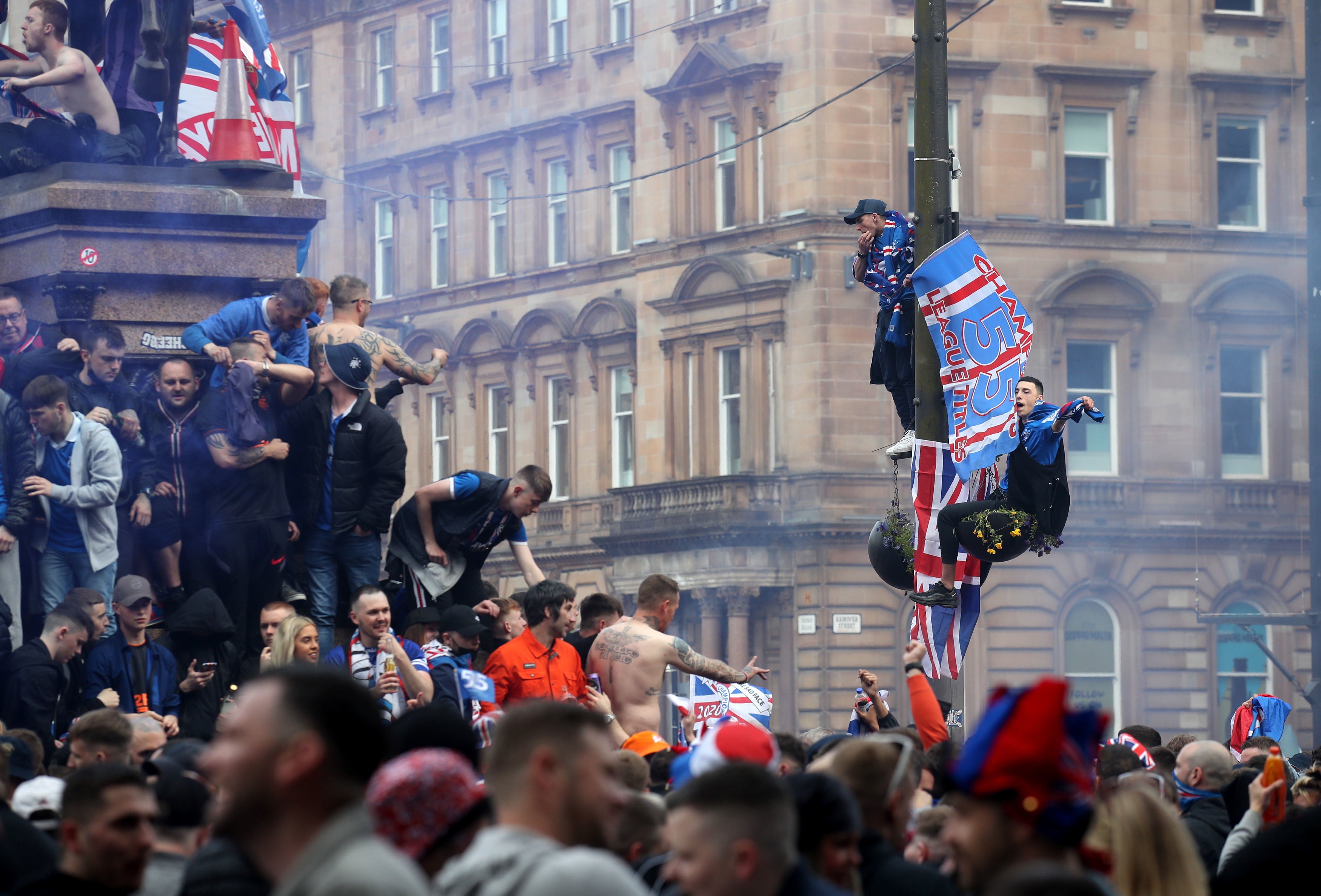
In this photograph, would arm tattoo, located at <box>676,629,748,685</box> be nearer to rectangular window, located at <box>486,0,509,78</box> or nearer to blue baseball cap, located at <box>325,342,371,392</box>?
blue baseball cap, located at <box>325,342,371,392</box>

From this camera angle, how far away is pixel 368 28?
54.0m

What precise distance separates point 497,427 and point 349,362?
128 ft

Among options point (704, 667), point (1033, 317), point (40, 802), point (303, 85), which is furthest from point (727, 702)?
point (303, 85)

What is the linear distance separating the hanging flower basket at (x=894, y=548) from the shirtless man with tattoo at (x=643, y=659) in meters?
2.05

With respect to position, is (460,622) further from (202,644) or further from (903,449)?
(903,449)

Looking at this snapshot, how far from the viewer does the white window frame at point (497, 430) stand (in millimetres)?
50625

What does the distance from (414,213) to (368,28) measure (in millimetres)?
5070

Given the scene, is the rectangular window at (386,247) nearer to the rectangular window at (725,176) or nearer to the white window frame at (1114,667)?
the rectangular window at (725,176)

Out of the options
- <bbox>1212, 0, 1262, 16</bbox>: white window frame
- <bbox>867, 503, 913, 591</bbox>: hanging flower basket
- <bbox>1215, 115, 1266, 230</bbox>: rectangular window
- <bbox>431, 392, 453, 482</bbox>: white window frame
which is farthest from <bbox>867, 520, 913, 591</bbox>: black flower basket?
<bbox>431, 392, 453, 482</bbox>: white window frame

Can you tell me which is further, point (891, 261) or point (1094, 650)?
point (1094, 650)

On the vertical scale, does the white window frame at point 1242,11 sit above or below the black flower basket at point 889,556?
above

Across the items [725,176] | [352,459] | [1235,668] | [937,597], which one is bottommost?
[1235,668]

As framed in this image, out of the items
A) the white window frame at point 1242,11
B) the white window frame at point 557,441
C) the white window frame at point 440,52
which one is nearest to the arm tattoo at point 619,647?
the white window frame at point 1242,11

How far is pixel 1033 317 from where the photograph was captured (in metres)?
42.1
